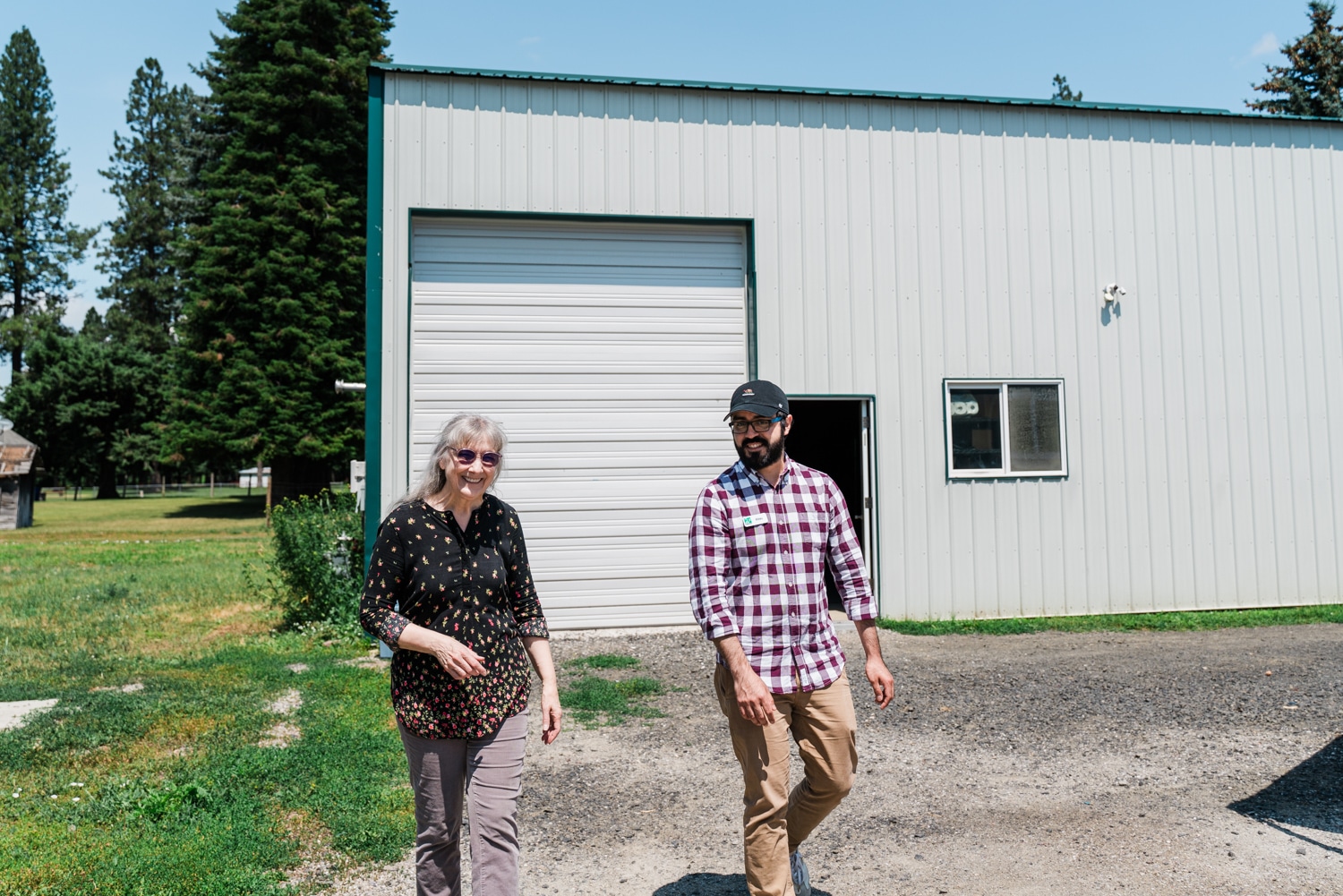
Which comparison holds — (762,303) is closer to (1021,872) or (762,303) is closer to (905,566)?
(905,566)

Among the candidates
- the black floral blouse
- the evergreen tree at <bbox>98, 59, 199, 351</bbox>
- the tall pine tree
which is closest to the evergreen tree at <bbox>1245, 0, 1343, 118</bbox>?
the tall pine tree

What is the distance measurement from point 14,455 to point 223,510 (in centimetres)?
1075

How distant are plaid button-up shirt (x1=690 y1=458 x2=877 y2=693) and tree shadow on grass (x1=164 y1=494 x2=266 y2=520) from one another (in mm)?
36930

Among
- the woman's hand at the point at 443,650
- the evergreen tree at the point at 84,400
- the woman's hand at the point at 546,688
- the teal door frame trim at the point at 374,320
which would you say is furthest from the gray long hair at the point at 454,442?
the evergreen tree at the point at 84,400

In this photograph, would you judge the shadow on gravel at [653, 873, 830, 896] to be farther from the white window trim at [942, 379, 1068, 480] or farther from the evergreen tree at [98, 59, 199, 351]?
the evergreen tree at [98, 59, 199, 351]

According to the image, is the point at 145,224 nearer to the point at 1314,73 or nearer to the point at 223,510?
the point at 223,510

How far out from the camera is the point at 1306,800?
4.72 meters

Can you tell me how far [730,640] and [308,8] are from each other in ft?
110

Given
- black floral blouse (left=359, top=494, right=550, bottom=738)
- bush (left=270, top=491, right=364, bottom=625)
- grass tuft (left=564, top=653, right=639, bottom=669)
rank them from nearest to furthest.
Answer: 1. black floral blouse (left=359, top=494, right=550, bottom=738)
2. grass tuft (left=564, top=653, right=639, bottom=669)
3. bush (left=270, top=491, right=364, bottom=625)

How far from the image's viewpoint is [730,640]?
10.8 ft

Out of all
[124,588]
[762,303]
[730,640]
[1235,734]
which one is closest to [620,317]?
[762,303]

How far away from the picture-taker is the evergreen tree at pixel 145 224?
51.0 m

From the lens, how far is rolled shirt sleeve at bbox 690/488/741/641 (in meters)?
3.30

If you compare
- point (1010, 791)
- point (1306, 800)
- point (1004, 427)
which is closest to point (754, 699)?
point (1010, 791)
